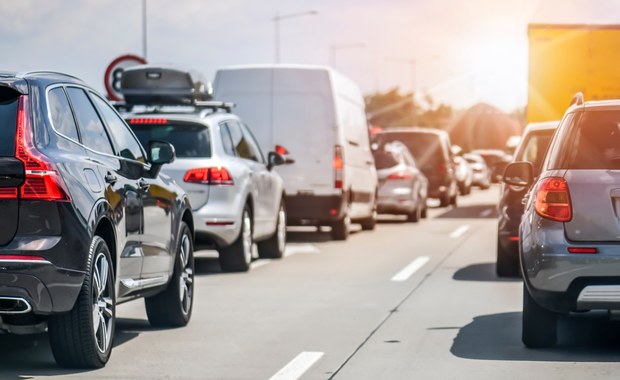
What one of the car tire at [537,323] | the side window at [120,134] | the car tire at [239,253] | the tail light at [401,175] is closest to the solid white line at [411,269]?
the car tire at [239,253]

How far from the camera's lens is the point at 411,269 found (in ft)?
52.0

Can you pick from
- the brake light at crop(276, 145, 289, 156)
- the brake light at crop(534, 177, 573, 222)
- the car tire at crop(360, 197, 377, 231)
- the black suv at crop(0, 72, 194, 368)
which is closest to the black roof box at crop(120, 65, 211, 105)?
the brake light at crop(276, 145, 289, 156)

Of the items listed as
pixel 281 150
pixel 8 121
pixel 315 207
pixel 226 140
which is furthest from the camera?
pixel 315 207

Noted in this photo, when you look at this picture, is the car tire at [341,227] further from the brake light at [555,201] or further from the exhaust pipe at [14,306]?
the exhaust pipe at [14,306]

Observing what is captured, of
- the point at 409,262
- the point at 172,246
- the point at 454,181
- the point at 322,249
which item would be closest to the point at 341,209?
the point at 322,249

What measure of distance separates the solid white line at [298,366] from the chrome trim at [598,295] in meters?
1.59

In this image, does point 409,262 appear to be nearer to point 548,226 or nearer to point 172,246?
point 172,246

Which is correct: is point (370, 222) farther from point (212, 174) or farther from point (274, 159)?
point (212, 174)

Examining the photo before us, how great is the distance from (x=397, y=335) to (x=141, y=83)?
868 centimetres

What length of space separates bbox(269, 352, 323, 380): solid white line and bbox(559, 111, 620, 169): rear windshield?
1.88 meters

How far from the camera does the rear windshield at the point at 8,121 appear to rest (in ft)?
24.9

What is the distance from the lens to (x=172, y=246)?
396 inches

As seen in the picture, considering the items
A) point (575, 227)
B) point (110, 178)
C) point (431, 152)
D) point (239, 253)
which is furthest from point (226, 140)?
point (431, 152)

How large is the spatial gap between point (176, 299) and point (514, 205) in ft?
16.0
